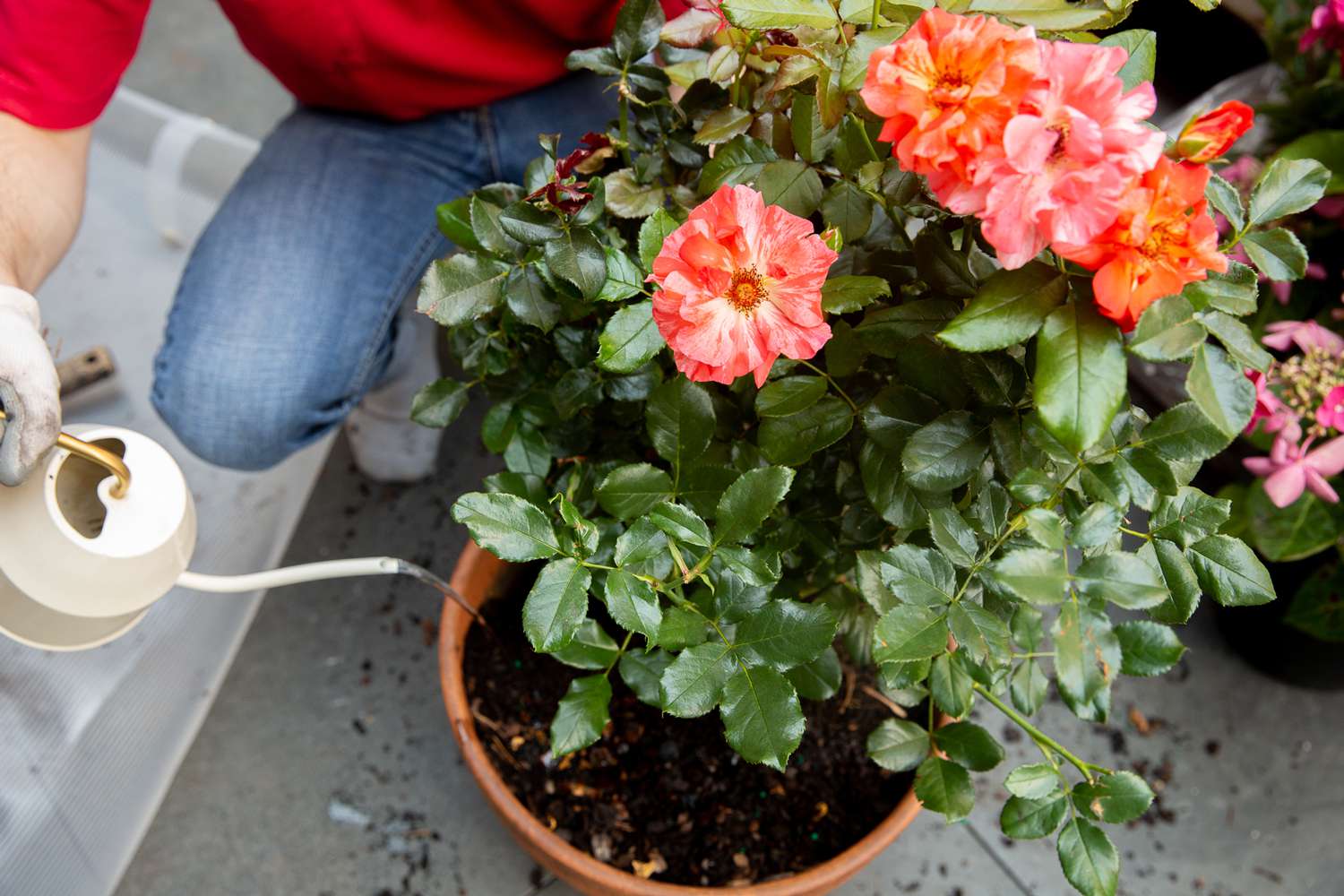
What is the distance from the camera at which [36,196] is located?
958mm

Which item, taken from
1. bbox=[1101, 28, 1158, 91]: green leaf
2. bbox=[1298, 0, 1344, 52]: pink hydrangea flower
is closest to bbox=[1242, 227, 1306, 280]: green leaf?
bbox=[1101, 28, 1158, 91]: green leaf

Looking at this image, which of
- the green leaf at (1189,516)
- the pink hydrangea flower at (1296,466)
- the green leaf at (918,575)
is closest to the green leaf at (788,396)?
the green leaf at (918,575)

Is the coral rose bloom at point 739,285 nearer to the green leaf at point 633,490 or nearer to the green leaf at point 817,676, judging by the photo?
the green leaf at point 633,490

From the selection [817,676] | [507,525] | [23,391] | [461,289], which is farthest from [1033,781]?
[23,391]

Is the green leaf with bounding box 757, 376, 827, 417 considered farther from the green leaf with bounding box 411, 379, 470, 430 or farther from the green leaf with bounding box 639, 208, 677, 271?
the green leaf with bounding box 411, 379, 470, 430

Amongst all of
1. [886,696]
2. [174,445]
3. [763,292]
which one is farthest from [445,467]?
[763,292]

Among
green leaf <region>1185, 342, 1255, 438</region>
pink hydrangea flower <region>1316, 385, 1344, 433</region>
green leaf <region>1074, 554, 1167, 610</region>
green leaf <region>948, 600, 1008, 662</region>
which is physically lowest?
pink hydrangea flower <region>1316, 385, 1344, 433</region>

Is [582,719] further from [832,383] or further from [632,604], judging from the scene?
[832,383]

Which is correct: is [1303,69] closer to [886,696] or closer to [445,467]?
[886,696]

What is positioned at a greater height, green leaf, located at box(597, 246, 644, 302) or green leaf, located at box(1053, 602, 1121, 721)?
green leaf, located at box(597, 246, 644, 302)

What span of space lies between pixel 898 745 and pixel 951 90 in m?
0.50

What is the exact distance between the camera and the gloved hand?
0.65m

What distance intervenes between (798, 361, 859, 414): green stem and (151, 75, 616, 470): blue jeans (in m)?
0.64

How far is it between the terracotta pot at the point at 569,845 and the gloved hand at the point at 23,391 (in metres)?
0.40
